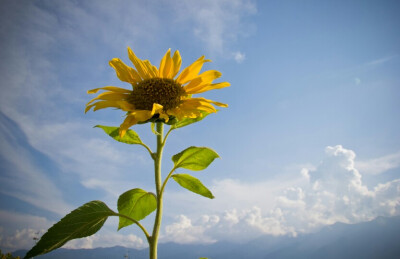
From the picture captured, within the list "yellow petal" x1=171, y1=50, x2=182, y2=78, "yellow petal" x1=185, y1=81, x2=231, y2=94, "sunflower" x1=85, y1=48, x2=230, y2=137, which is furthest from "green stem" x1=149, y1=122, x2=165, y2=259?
"yellow petal" x1=171, y1=50, x2=182, y2=78

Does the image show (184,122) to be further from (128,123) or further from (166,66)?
(166,66)

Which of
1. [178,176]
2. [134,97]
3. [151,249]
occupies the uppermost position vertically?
[134,97]

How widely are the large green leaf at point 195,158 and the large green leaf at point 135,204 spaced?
1.30 ft

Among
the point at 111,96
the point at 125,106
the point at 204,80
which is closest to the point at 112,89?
the point at 111,96

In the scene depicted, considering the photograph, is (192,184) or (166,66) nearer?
(192,184)

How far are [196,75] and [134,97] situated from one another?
2.28ft

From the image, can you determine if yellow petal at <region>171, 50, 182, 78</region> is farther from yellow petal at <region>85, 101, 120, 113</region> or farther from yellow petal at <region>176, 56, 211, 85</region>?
yellow petal at <region>85, 101, 120, 113</region>

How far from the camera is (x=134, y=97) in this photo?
265 centimetres

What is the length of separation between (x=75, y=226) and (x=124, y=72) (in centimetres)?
154

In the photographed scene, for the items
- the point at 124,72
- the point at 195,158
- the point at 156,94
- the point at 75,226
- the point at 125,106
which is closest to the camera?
the point at 75,226

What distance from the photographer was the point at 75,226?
83.2 inches

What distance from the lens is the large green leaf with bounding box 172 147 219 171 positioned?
7.92ft

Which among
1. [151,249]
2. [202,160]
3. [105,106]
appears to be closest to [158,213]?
[151,249]

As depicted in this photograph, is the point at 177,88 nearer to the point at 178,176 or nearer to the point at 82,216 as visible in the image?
the point at 178,176
